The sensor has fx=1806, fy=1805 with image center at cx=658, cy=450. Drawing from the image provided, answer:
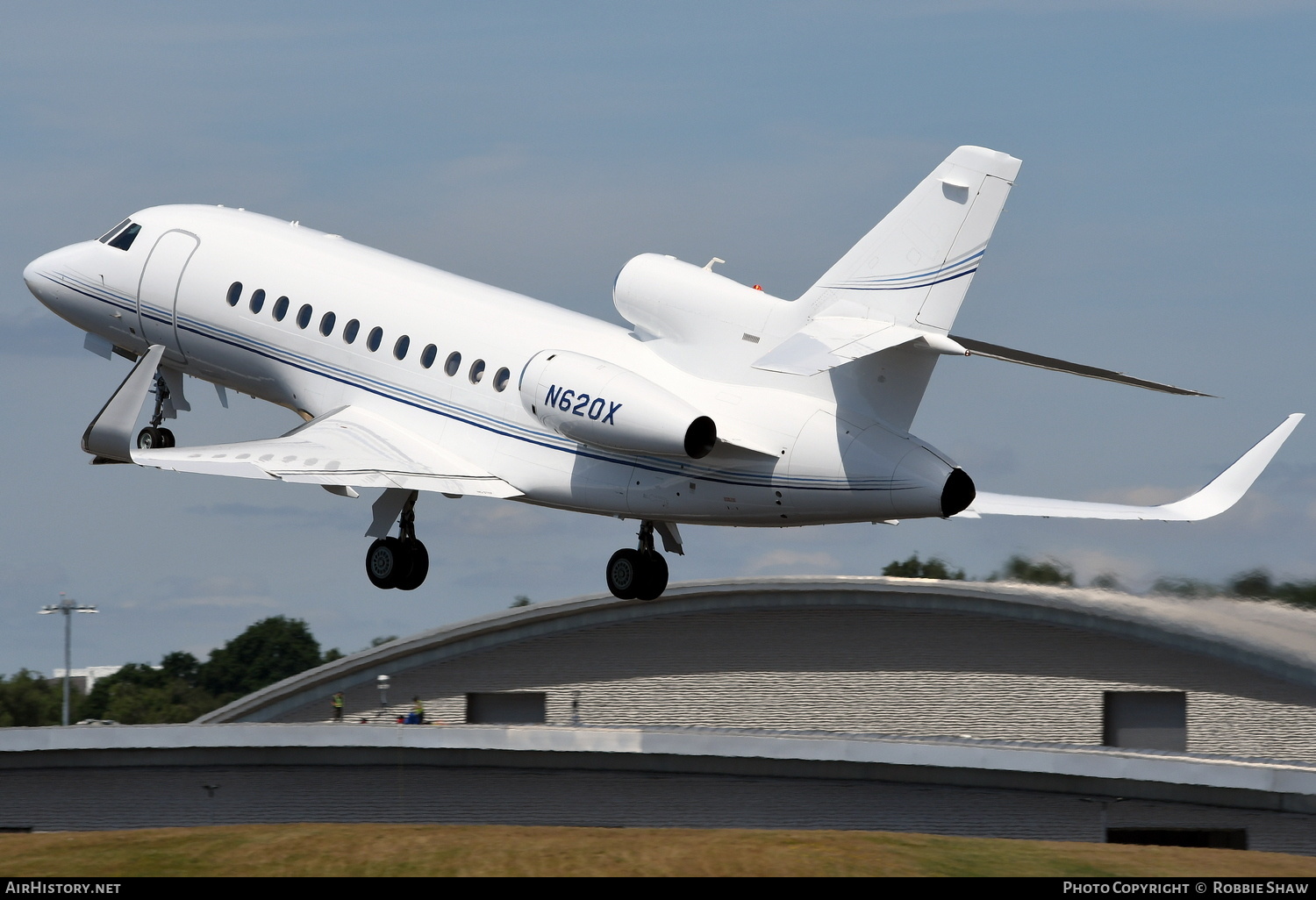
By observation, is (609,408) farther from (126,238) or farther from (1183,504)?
(126,238)

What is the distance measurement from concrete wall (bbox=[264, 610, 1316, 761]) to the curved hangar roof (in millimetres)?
159

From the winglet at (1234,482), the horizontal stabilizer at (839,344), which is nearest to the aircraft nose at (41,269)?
the horizontal stabilizer at (839,344)

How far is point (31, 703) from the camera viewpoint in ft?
332

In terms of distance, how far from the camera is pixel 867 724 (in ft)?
146

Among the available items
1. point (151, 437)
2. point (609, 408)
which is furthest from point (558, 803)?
point (609, 408)

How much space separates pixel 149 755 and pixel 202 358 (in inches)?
603

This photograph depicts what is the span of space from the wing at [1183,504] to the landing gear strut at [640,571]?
503 cm

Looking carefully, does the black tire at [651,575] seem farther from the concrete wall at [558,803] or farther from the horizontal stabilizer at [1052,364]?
the concrete wall at [558,803]

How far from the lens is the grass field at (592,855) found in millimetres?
30797

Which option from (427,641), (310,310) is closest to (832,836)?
(310,310)

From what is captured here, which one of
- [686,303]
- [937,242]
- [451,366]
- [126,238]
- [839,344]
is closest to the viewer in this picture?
[839,344]

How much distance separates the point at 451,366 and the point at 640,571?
4450mm
